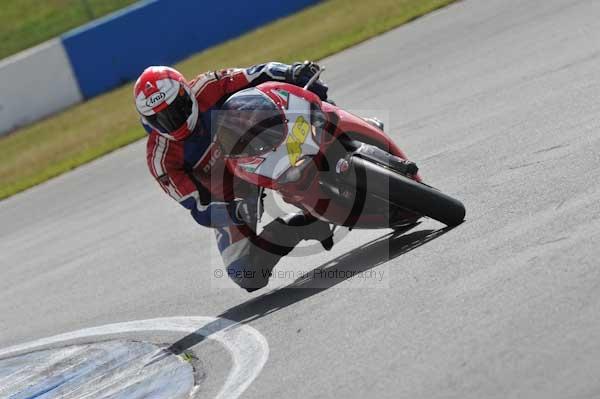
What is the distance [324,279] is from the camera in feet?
22.4

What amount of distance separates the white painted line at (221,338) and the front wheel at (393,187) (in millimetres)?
1122

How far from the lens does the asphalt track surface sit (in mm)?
4473

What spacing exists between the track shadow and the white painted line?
8cm

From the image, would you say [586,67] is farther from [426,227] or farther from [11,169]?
[11,169]

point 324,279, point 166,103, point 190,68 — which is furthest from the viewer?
point 190,68

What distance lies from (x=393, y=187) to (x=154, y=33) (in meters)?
18.8

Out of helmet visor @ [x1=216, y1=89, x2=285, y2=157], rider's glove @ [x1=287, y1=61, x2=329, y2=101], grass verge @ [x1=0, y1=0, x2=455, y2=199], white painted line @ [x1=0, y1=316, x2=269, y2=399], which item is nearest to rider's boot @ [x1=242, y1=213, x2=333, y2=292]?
white painted line @ [x1=0, y1=316, x2=269, y2=399]

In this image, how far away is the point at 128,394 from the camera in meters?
5.80

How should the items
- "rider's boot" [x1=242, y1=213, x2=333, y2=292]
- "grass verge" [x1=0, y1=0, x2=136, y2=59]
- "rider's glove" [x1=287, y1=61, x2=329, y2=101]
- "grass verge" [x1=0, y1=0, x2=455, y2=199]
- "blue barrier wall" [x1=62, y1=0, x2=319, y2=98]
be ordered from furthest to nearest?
"grass verge" [x1=0, y1=0, x2=136, y2=59] < "blue barrier wall" [x1=62, y1=0, x2=319, y2=98] < "grass verge" [x1=0, y1=0, x2=455, y2=199] < "rider's boot" [x1=242, y1=213, x2=333, y2=292] < "rider's glove" [x1=287, y1=61, x2=329, y2=101]

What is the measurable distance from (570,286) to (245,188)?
2.78 metres

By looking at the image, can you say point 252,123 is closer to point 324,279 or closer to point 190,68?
point 324,279

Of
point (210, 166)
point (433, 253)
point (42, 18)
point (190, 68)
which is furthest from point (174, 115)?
point (42, 18)

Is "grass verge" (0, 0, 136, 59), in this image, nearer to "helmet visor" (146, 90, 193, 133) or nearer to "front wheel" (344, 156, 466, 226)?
"helmet visor" (146, 90, 193, 133)

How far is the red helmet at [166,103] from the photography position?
6.62 m
